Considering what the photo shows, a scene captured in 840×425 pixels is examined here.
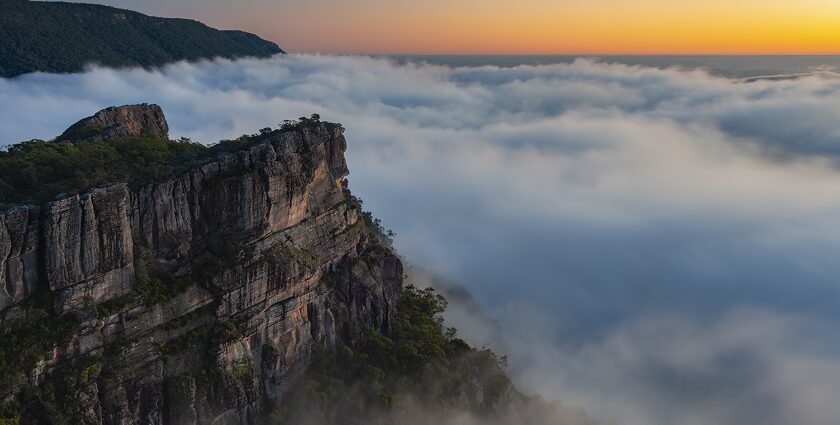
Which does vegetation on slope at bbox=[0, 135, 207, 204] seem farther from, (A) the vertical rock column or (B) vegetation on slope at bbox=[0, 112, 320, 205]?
(A) the vertical rock column

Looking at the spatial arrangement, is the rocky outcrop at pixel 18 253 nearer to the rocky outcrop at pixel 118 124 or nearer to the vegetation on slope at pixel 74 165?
the vegetation on slope at pixel 74 165

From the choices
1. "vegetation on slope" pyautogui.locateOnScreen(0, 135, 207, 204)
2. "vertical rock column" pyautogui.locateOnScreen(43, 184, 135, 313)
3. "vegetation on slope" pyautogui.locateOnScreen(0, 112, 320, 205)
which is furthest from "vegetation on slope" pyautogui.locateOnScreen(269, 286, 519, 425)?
"vegetation on slope" pyautogui.locateOnScreen(0, 135, 207, 204)

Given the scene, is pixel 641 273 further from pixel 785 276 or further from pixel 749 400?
pixel 749 400

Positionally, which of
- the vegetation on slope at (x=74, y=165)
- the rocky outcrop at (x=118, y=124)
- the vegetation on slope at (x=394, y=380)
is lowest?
the vegetation on slope at (x=394, y=380)

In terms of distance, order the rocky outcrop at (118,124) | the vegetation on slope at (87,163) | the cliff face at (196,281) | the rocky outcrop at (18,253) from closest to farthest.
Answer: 1. the rocky outcrop at (18,253)
2. the cliff face at (196,281)
3. the vegetation on slope at (87,163)
4. the rocky outcrop at (118,124)

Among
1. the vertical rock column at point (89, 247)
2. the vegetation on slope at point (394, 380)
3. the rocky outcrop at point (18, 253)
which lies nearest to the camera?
the rocky outcrop at point (18, 253)

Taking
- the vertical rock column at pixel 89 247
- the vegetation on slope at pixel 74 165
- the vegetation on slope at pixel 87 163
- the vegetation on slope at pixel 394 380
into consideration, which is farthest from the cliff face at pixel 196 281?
the vegetation on slope at pixel 74 165

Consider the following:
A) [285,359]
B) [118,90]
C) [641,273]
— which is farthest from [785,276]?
[118,90]
